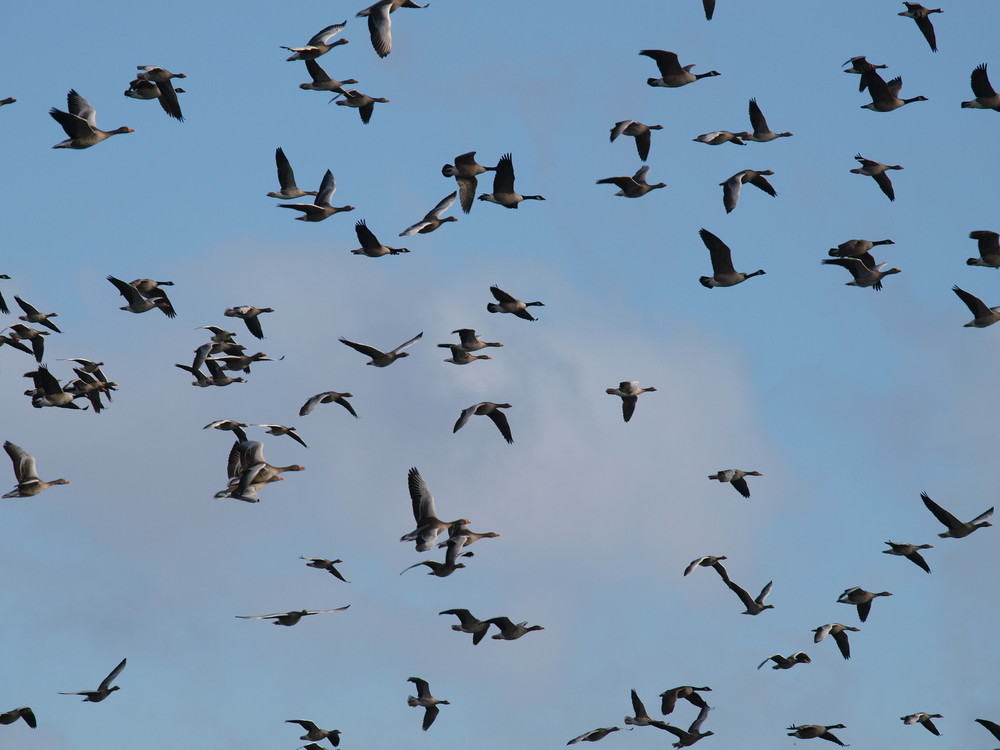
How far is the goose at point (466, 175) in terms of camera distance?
3522cm

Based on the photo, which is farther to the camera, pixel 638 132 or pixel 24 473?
pixel 638 132

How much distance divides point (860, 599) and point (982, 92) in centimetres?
1151

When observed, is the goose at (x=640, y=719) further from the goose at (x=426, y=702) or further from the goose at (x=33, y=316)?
the goose at (x=33, y=316)

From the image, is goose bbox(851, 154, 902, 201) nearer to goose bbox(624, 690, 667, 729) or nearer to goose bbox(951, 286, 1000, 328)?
goose bbox(951, 286, 1000, 328)

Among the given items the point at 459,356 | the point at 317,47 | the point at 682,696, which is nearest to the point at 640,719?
the point at 682,696

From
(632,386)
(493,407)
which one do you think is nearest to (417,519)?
(493,407)

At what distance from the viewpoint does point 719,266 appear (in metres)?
35.5

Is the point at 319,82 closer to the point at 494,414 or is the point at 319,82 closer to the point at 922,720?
the point at 494,414

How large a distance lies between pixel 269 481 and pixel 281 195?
23.5 ft

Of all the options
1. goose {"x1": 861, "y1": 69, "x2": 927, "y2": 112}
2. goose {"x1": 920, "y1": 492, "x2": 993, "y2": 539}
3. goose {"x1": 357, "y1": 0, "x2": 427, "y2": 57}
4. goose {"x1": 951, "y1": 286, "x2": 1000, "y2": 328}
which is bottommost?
goose {"x1": 920, "y1": 492, "x2": 993, "y2": 539}

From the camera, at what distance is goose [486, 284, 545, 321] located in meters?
35.4

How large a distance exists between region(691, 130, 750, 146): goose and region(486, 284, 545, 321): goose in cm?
531

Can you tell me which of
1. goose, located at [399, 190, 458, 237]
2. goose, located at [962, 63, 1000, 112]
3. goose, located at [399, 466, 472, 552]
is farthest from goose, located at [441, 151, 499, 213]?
Answer: goose, located at [962, 63, 1000, 112]

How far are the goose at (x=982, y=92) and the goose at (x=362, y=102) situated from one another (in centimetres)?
1329
